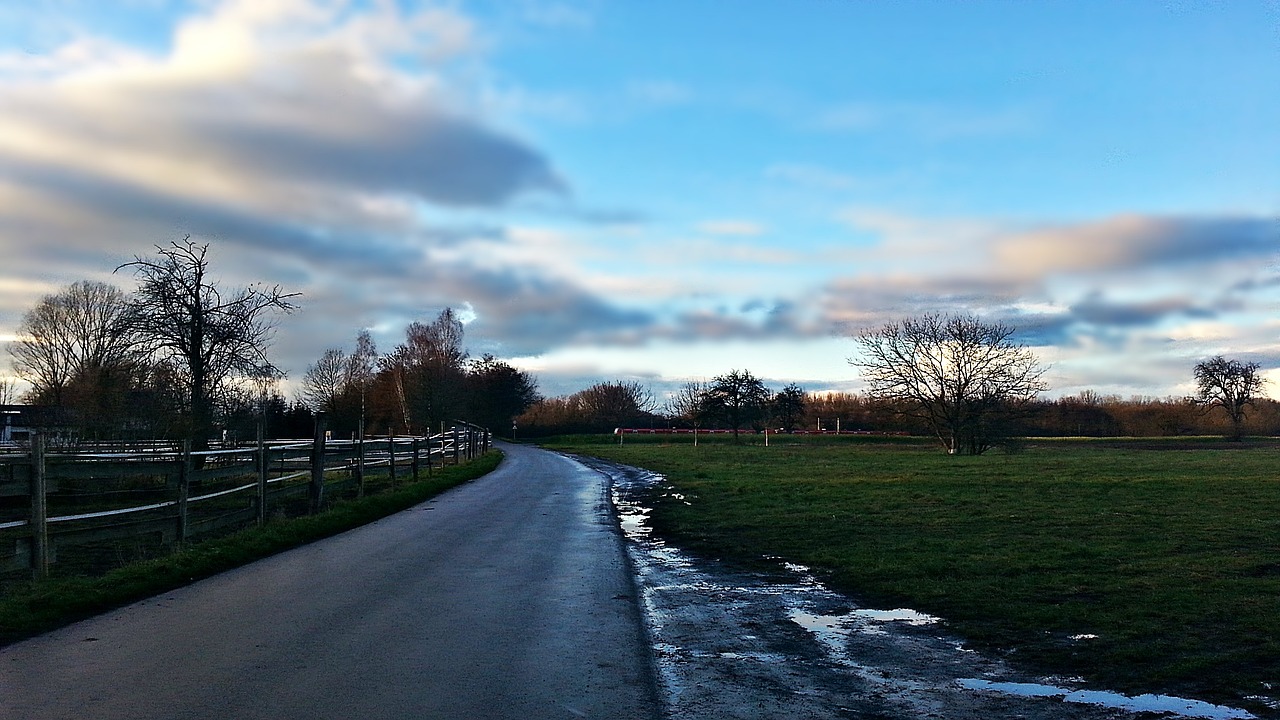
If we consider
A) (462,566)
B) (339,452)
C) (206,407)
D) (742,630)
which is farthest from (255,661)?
(206,407)

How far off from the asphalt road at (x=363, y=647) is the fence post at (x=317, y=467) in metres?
5.67

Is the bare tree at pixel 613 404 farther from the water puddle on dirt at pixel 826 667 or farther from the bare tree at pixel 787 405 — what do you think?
the water puddle on dirt at pixel 826 667

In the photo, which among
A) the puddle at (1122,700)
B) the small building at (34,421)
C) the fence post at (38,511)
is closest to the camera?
the puddle at (1122,700)

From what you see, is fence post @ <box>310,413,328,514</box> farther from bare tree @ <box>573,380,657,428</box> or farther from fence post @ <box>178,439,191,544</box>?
bare tree @ <box>573,380,657,428</box>

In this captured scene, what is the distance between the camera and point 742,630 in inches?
289

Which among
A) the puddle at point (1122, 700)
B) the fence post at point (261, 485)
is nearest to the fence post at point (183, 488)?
the fence post at point (261, 485)

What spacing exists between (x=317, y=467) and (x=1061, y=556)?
12625 mm

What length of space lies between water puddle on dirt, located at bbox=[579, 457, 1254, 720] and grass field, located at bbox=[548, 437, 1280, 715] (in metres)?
0.39

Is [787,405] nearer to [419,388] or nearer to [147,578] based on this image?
[419,388]

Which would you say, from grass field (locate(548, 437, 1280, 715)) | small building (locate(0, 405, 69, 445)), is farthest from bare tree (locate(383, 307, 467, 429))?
grass field (locate(548, 437, 1280, 715))

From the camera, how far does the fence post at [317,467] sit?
16953 millimetres

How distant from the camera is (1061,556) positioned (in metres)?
10.8

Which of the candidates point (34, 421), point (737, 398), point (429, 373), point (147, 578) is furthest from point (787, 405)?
point (147, 578)

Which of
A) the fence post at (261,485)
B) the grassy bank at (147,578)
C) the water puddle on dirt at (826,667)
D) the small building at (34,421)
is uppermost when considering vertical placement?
the small building at (34,421)
